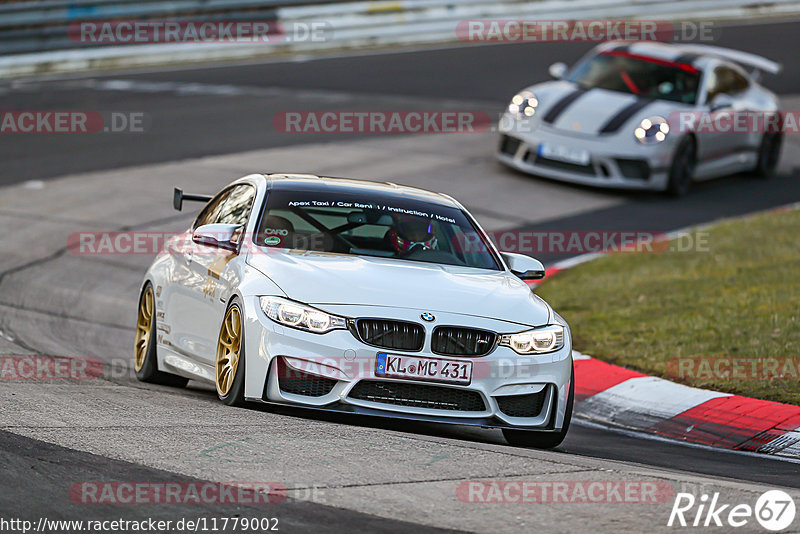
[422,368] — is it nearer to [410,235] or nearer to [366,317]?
[366,317]

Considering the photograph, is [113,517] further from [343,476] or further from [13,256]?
[13,256]

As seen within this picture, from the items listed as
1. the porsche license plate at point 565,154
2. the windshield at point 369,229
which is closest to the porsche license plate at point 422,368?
the windshield at point 369,229

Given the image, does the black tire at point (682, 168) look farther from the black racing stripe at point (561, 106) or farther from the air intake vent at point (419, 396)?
the air intake vent at point (419, 396)

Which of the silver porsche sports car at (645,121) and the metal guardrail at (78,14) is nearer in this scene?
the silver porsche sports car at (645,121)

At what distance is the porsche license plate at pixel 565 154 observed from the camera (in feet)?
54.2

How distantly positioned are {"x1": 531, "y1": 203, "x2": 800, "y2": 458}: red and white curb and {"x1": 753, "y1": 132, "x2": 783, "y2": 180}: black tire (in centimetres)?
971

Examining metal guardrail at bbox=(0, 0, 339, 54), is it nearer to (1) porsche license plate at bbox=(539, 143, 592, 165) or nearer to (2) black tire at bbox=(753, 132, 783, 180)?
(1) porsche license plate at bbox=(539, 143, 592, 165)

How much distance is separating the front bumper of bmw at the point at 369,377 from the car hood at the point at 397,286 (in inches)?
3.6

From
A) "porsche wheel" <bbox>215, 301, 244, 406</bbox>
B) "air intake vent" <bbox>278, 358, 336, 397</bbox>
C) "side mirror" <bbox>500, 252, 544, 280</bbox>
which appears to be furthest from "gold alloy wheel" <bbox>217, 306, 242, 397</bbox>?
"side mirror" <bbox>500, 252, 544, 280</bbox>

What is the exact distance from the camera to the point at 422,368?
682 centimetres

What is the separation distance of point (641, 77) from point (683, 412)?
9743 millimetres

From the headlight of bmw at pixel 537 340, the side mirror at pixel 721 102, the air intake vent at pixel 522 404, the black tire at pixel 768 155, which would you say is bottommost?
the black tire at pixel 768 155

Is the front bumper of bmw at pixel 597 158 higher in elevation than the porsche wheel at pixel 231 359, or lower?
lower

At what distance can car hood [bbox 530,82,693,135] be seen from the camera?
1658 cm
